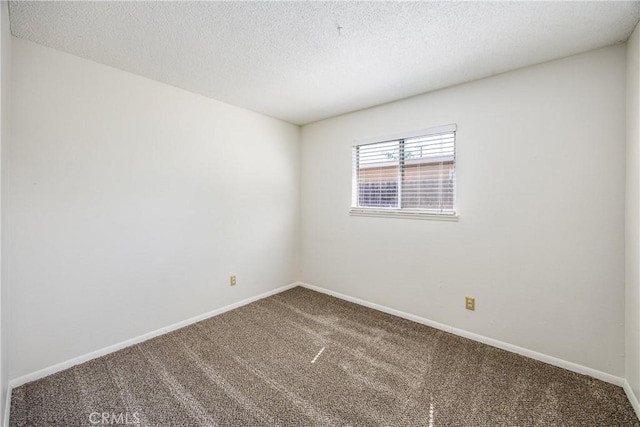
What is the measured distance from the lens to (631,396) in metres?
1.71

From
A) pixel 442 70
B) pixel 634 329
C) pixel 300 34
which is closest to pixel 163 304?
pixel 300 34

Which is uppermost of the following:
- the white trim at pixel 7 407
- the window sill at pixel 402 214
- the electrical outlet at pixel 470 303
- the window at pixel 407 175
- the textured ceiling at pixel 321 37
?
the textured ceiling at pixel 321 37

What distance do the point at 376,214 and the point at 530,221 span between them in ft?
4.52

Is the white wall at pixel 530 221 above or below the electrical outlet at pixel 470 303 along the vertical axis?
above

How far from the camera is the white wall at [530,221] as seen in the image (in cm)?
190

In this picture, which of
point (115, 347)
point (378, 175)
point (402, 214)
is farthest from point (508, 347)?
point (115, 347)

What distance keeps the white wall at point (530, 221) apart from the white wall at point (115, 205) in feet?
5.57

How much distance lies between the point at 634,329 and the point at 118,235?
367cm

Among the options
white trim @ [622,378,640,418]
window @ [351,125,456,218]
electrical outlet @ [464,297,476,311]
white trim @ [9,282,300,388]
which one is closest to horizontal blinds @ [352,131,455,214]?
window @ [351,125,456,218]

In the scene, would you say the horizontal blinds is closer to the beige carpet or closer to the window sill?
the window sill

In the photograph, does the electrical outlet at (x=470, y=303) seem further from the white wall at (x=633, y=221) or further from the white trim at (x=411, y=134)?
the white trim at (x=411, y=134)

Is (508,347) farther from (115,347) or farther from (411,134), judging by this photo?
(115,347)

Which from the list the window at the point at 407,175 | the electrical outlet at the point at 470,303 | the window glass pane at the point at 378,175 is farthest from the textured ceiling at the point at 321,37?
the electrical outlet at the point at 470,303

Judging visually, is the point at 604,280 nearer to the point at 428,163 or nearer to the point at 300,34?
the point at 428,163
